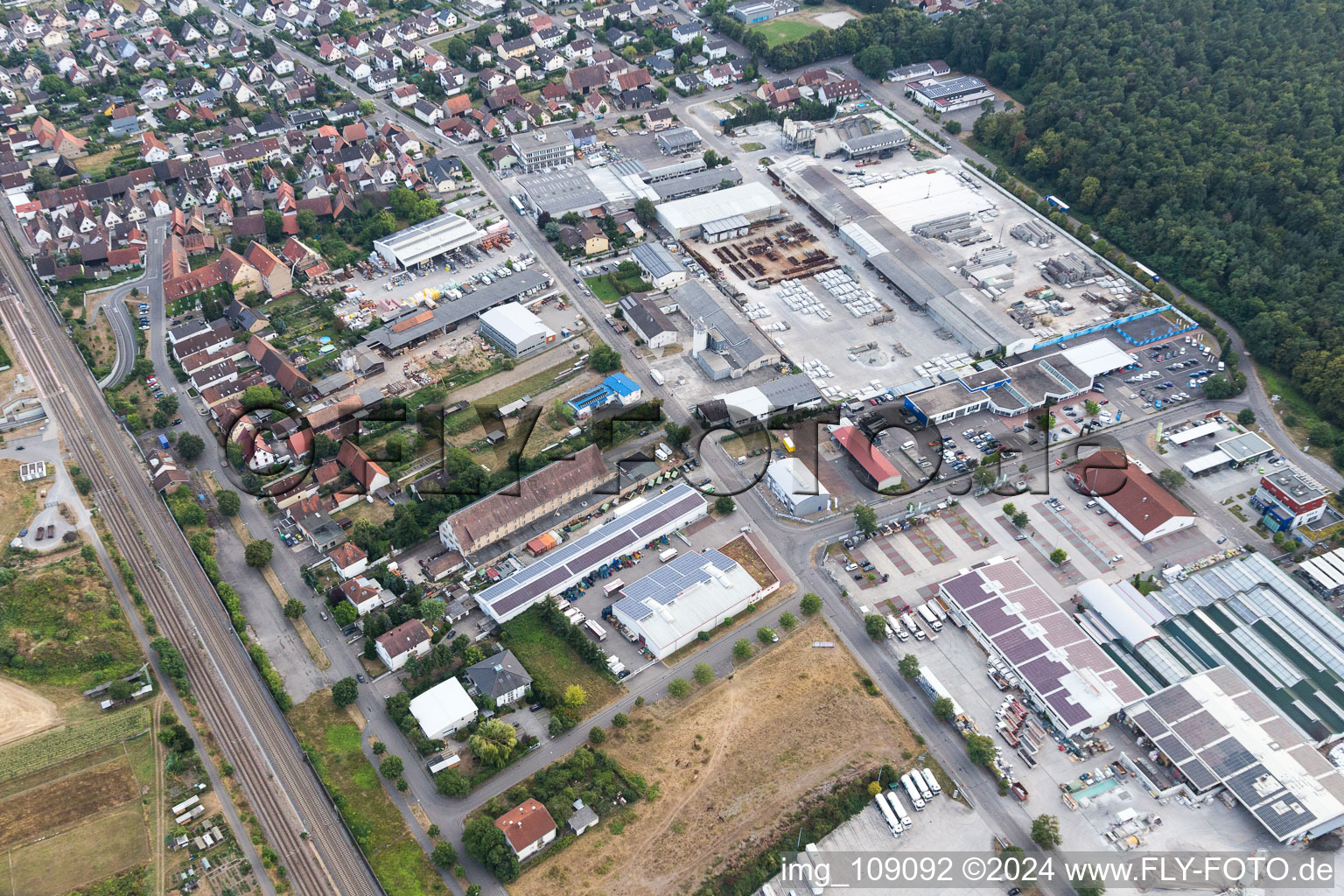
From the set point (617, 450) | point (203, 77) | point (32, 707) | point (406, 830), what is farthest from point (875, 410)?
point (203, 77)

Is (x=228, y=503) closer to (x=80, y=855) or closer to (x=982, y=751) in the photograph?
(x=80, y=855)

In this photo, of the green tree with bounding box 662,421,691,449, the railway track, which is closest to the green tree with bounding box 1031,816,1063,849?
the railway track

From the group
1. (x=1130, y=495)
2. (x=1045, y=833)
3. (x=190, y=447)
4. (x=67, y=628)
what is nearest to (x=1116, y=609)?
(x=1130, y=495)

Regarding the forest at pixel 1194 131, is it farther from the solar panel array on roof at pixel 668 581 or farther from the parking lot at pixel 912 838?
the solar panel array on roof at pixel 668 581

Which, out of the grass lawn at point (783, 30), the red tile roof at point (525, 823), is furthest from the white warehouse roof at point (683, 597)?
the grass lawn at point (783, 30)

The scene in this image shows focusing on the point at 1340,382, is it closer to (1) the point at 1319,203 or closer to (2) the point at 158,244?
(1) the point at 1319,203

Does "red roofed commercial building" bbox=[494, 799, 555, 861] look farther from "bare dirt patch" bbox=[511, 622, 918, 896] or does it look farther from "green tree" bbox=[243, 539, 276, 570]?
"green tree" bbox=[243, 539, 276, 570]
